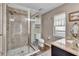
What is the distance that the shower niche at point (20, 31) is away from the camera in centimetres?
146

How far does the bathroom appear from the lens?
146 centimetres

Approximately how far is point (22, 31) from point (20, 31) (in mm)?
30

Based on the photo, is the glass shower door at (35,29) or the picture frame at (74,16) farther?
the glass shower door at (35,29)

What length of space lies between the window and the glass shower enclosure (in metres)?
0.24

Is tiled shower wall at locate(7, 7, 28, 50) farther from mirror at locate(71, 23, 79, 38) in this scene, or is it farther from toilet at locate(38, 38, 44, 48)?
mirror at locate(71, 23, 79, 38)

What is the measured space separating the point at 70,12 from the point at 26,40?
76 cm

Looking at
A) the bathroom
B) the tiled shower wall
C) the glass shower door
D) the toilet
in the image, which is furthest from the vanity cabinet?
the tiled shower wall

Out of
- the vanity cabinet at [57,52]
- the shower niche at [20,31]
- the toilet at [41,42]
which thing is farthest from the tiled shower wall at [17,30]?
the vanity cabinet at [57,52]

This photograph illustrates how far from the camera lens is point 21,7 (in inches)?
58.6

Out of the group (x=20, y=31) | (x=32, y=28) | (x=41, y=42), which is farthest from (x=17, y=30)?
(x=41, y=42)

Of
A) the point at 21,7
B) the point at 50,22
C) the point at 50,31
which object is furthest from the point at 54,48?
the point at 21,7

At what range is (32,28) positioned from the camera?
151 cm

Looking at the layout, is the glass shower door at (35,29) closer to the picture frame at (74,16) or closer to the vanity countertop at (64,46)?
the vanity countertop at (64,46)

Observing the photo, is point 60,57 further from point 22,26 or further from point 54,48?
point 22,26
